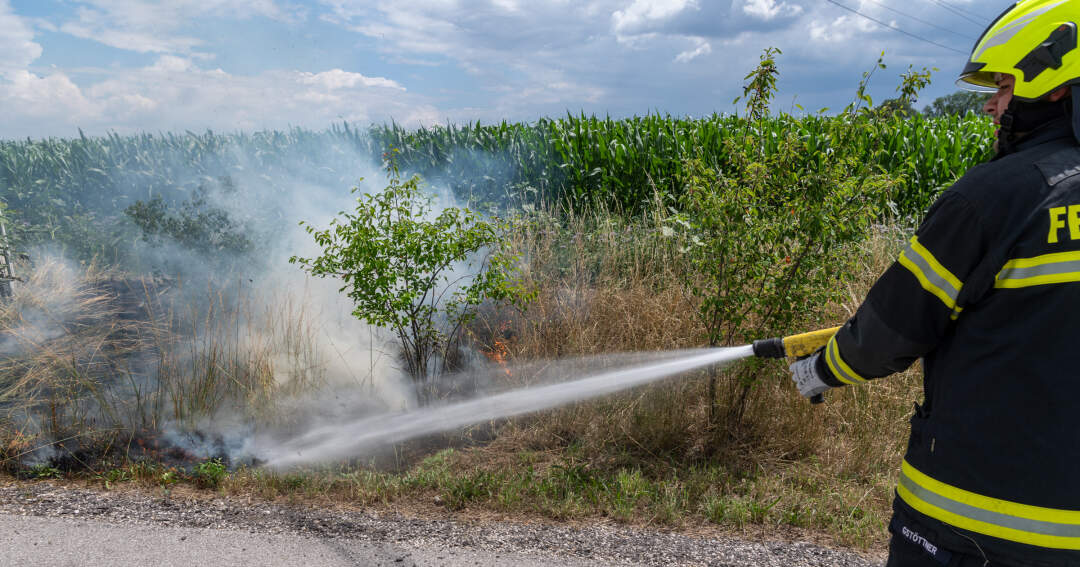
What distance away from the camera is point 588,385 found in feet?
15.1

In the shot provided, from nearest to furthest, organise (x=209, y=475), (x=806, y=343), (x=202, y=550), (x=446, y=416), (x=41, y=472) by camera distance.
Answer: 1. (x=806, y=343)
2. (x=202, y=550)
3. (x=209, y=475)
4. (x=41, y=472)
5. (x=446, y=416)

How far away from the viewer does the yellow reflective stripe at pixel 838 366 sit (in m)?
1.73

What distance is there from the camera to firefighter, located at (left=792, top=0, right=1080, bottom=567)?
4.40 feet

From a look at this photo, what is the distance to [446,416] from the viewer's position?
484 cm

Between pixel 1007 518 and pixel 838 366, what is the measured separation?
51cm

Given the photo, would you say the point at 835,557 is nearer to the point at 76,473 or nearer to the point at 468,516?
the point at 468,516

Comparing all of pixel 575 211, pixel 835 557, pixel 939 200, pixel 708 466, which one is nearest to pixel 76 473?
pixel 708 466

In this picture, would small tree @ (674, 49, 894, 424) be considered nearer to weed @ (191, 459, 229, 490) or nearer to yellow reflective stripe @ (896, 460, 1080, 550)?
yellow reflective stripe @ (896, 460, 1080, 550)

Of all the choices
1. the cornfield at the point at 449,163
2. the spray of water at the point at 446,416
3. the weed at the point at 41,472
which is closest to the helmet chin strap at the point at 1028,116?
the spray of water at the point at 446,416

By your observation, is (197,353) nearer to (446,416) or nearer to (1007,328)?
(446,416)

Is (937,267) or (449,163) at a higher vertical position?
(449,163)

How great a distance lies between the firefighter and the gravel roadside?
5.08 ft

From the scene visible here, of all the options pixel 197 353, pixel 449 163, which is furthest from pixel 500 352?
pixel 449 163

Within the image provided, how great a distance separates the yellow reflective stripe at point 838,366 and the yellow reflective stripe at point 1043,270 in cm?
46
